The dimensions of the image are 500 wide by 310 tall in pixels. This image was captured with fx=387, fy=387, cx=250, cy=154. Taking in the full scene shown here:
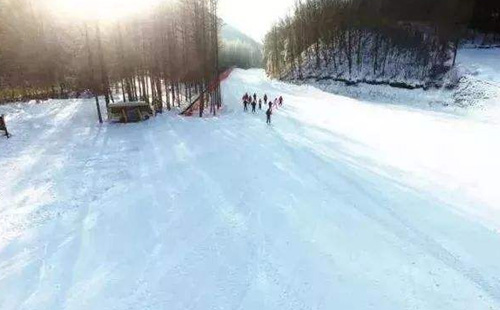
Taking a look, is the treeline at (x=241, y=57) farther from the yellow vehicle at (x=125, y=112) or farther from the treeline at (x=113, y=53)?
the yellow vehicle at (x=125, y=112)

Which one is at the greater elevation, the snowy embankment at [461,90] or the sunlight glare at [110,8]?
the sunlight glare at [110,8]

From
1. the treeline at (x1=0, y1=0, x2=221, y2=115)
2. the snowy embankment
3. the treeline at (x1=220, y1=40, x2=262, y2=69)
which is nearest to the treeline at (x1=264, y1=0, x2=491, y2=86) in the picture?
the snowy embankment

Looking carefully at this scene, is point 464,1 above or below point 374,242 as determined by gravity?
above

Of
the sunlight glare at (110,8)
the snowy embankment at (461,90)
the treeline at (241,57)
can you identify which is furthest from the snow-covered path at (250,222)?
the treeline at (241,57)

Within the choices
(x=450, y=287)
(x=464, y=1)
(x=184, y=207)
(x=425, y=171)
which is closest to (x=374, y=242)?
(x=450, y=287)

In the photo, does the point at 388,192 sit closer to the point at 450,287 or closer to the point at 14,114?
the point at 450,287

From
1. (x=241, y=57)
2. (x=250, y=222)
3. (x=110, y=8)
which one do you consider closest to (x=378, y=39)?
(x=110, y=8)

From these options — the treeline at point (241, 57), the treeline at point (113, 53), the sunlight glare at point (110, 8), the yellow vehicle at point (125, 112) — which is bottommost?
the treeline at point (241, 57)
